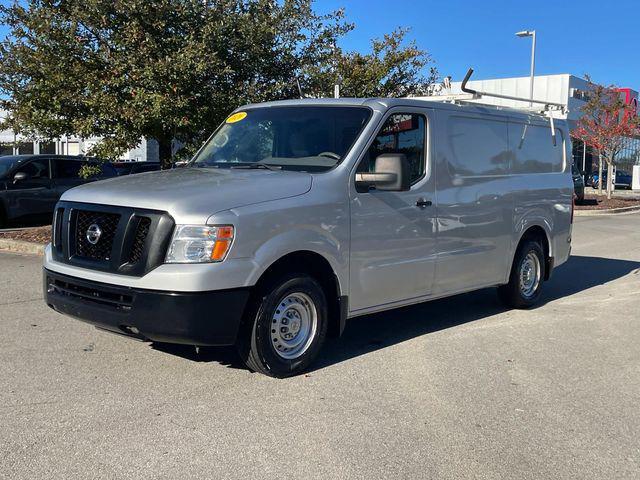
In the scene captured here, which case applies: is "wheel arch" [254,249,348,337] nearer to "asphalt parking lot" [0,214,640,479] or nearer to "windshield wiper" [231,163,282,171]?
"asphalt parking lot" [0,214,640,479]

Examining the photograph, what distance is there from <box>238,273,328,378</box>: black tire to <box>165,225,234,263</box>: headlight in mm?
520

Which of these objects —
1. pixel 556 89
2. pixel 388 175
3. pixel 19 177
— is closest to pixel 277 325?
pixel 388 175

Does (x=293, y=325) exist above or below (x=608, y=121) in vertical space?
below

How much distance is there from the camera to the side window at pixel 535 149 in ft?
23.2

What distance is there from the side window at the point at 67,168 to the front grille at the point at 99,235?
924cm

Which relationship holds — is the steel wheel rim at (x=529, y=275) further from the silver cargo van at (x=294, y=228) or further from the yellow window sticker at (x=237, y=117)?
the yellow window sticker at (x=237, y=117)

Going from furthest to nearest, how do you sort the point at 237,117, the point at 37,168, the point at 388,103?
the point at 37,168 < the point at 237,117 < the point at 388,103

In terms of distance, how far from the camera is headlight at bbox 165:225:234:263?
13.6 feet

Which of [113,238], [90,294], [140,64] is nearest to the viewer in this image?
[113,238]

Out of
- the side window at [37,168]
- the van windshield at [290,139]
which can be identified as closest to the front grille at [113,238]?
the van windshield at [290,139]

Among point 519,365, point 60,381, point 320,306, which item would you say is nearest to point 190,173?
point 320,306

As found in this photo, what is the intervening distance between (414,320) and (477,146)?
192 centimetres

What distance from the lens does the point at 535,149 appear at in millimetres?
7434

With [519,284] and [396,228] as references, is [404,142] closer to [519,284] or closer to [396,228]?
[396,228]
